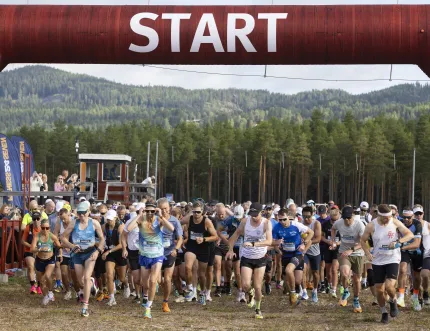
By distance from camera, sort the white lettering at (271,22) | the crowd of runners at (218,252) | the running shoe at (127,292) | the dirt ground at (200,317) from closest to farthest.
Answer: the dirt ground at (200,317)
the crowd of runners at (218,252)
the white lettering at (271,22)
the running shoe at (127,292)

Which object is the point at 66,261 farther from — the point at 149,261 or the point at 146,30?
the point at 146,30

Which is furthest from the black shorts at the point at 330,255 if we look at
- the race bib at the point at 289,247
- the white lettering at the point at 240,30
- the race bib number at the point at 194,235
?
the white lettering at the point at 240,30

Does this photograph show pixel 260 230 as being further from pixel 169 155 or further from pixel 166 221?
pixel 169 155

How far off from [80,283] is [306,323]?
444 cm

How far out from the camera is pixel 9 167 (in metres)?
31.8

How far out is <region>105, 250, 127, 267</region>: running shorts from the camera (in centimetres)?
1562

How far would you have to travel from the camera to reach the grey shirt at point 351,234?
15023mm

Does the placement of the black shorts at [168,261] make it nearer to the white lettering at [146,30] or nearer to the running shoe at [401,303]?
the white lettering at [146,30]

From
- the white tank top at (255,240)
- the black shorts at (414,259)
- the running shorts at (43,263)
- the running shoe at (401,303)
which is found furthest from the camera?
A: the running shorts at (43,263)

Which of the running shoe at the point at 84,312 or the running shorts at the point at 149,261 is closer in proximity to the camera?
the running shoe at the point at 84,312

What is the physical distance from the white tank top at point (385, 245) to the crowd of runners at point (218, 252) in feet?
0.05

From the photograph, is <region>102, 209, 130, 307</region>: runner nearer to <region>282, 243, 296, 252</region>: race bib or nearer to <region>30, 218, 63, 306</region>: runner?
<region>30, 218, 63, 306</region>: runner

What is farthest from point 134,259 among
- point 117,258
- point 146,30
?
point 146,30

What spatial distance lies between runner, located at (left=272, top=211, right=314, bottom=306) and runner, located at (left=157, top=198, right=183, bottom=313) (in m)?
2.00
